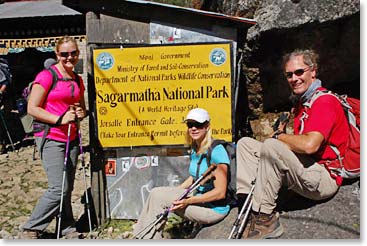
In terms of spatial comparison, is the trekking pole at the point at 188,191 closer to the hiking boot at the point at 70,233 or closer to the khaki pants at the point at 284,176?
the khaki pants at the point at 284,176

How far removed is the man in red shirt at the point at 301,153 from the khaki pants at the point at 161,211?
44cm

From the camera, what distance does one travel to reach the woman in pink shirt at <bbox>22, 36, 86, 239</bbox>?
5125 millimetres

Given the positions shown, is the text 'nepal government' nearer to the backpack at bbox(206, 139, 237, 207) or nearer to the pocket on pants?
the backpack at bbox(206, 139, 237, 207)

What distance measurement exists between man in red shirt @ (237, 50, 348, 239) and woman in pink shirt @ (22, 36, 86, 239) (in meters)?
2.06

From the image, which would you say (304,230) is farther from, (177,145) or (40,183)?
(40,183)

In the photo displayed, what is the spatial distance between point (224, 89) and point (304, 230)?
1897mm

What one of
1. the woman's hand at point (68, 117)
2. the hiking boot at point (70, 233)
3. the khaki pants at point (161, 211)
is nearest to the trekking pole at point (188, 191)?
the khaki pants at point (161, 211)

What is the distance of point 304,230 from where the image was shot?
467cm

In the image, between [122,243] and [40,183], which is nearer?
[122,243]

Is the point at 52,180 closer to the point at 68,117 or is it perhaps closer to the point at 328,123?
the point at 68,117

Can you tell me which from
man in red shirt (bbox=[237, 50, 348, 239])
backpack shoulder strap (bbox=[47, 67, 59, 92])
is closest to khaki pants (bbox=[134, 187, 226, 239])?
man in red shirt (bbox=[237, 50, 348, 239])

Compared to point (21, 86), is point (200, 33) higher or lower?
higher

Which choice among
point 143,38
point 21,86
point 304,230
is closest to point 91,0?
point 143,38

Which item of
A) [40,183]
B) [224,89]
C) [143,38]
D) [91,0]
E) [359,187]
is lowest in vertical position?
[40,183]
